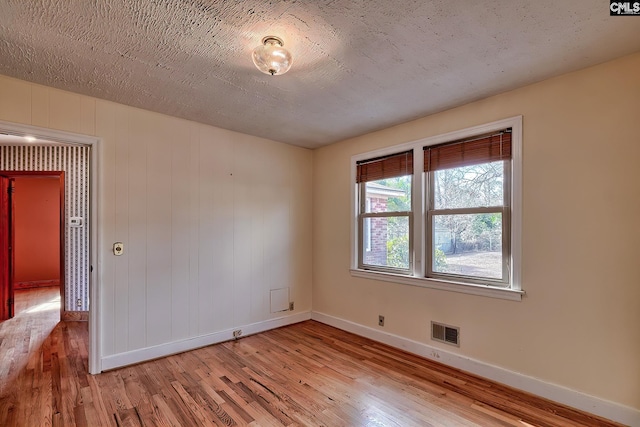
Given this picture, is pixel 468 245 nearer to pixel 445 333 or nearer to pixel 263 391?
pixel 445 333

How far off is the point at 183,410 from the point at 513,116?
347cm

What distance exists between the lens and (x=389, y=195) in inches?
146

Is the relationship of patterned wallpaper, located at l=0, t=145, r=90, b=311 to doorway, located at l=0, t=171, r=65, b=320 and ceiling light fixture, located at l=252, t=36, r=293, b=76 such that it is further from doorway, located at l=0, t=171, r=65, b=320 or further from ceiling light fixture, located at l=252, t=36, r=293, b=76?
ceiling light fixture, located at l=252, t=36, r=293, b=76

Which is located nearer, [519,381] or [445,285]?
[519,381]

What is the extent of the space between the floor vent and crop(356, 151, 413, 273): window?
648 millimetres

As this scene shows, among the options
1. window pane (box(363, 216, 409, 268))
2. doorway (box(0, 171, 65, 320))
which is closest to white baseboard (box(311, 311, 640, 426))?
window pane (box(363, 216, 409, 268))

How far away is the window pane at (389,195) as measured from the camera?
3529 millimetres

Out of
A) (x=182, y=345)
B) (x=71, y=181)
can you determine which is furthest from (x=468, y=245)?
(x=71, y=181)

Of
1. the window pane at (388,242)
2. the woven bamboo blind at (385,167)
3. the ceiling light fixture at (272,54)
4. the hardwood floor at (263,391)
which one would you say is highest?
the ceiling light fixture at (272,54)

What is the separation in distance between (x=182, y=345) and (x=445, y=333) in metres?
2.71

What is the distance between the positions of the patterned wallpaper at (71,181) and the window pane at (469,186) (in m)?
4.91

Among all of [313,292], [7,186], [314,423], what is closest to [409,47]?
[314,423]

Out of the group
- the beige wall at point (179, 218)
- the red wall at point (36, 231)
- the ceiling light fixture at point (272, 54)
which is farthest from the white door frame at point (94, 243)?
the red wall at point (36, 231)

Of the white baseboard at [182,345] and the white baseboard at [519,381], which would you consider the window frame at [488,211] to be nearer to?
the white baseboard at [519,381]
